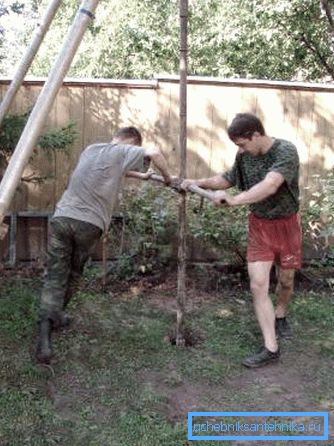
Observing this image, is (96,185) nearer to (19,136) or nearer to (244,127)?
(244,127)

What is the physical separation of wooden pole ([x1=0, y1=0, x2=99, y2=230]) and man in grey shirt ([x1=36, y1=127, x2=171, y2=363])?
144 centimetres

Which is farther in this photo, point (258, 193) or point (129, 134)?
point (129, 134)

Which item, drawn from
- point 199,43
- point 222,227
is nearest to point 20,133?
point 222,227

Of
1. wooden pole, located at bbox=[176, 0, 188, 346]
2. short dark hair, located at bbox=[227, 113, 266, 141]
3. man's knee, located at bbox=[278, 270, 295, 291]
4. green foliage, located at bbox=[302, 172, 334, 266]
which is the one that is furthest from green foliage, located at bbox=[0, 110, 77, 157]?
green foliage, located at bbox=[302, 172, 334, 266]

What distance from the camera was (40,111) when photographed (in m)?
2.44

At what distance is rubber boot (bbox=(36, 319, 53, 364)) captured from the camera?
3.96 meters

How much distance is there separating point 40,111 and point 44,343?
2.08 m

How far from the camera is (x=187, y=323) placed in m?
4.84

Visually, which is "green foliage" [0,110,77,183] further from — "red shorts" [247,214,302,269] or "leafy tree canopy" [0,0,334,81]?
"leafy tree canopy" [0,0,334,81]

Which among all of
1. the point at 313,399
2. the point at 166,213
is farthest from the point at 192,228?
the point at 313,399

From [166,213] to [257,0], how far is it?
6374mm

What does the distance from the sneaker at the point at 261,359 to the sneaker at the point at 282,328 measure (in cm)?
48

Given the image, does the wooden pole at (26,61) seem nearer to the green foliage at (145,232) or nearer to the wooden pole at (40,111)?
the wooden pole at (40,111)

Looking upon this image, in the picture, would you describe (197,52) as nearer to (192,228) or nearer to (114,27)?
(114,27)
